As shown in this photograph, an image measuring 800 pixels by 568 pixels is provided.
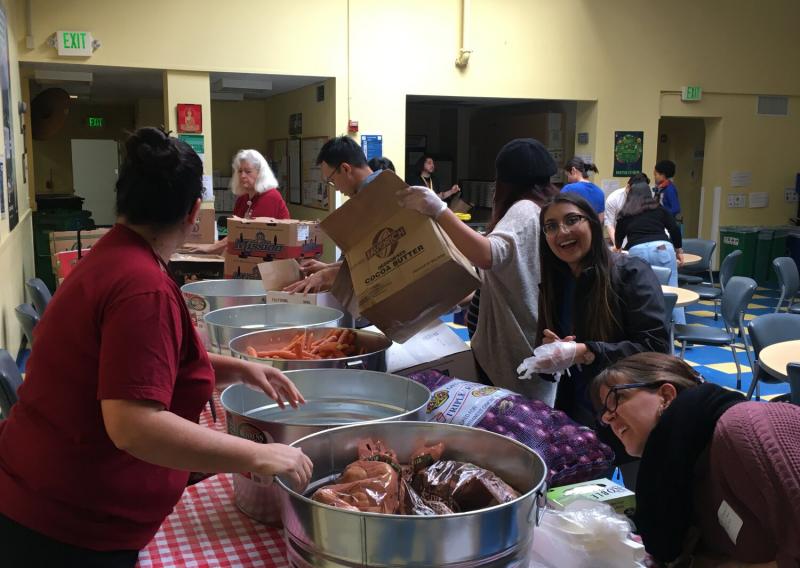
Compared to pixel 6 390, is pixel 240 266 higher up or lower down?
higher up

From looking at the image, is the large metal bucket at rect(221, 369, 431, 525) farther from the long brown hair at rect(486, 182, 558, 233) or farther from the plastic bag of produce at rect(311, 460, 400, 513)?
the long brown hair at rect(486, 182, 558, 233)

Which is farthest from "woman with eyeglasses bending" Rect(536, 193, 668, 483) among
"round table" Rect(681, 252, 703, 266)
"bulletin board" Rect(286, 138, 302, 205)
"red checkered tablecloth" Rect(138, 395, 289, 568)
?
"bulletin board" Rect(286, 138, 302, 205)

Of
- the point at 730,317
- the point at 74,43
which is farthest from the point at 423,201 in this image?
the point at 74,43

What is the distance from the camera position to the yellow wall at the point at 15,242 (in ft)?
15.2

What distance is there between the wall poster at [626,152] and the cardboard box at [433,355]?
7.14 m

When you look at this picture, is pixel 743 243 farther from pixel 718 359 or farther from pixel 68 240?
pixel 68 240

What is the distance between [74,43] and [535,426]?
6363mm

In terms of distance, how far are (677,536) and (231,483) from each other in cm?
88

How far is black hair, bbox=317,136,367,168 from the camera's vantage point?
287cm

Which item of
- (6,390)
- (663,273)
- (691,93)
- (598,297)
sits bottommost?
(663,273)

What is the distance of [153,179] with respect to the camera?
1123 millimetres

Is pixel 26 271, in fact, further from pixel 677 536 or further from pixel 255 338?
pixel 677 536

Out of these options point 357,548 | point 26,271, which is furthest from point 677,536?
point 26,271

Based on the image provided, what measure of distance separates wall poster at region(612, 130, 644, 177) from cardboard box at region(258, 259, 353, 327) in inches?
272
